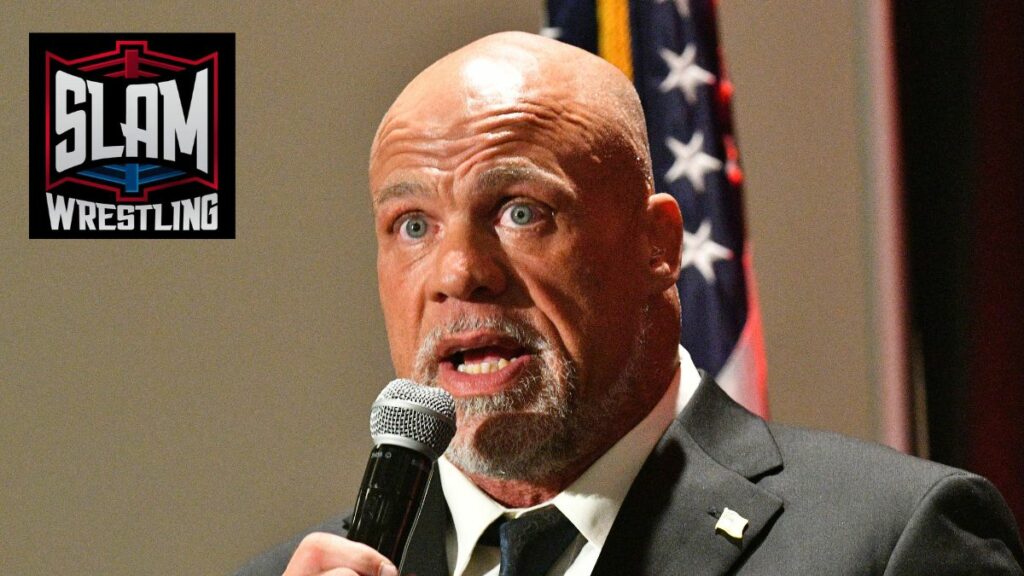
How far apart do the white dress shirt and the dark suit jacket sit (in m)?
0.04

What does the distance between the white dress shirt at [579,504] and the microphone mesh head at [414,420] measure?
0.48 meters

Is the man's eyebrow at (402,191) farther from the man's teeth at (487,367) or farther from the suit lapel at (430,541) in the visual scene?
the suit lapel at (430,541)

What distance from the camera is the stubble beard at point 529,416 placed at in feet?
7.32

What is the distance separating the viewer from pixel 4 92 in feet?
11.5

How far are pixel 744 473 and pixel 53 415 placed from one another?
1.92m

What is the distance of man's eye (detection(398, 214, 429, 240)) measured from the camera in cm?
233

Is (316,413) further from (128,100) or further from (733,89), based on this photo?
(733,89)

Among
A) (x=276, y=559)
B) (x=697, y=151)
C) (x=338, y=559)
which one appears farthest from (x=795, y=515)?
(x=697, y=151)

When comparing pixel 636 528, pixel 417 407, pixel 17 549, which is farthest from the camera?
pixel 17 549

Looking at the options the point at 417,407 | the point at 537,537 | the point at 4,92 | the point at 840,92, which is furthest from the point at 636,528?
the point at 4,92

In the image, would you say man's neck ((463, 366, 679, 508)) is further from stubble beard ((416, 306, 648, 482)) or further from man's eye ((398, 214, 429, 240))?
man's eye ((398, 214, 429, 240))

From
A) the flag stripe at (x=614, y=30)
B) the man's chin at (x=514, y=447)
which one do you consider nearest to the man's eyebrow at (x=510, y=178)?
the man's chin at (x=514, y=447)

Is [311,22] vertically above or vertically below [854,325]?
above

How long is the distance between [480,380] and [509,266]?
7.7 inches
